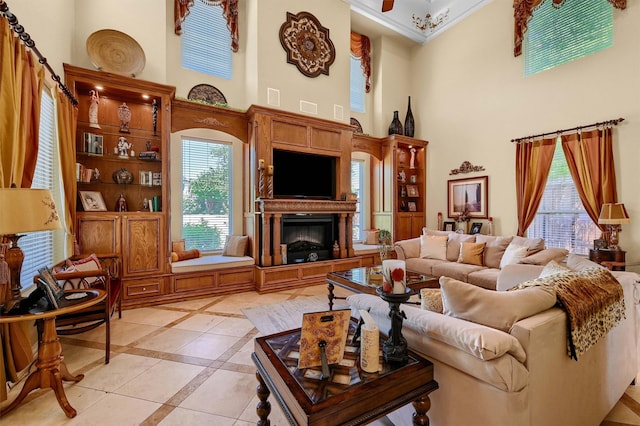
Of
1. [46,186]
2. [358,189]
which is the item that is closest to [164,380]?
[46,186]

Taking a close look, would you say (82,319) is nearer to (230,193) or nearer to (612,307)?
(230,193)

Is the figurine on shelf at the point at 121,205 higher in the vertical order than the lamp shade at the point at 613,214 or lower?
higher

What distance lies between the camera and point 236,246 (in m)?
4.80

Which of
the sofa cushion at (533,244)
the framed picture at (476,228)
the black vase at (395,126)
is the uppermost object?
the black vase at (395,126)

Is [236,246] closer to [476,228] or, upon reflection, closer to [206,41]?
[206,41]

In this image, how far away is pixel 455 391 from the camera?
124 cm

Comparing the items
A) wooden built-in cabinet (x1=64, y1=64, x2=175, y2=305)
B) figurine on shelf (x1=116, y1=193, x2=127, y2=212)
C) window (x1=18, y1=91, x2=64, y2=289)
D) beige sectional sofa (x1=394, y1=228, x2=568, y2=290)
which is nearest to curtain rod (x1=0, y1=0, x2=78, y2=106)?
window (x1=18, y1=91, x2=64, y2=289)

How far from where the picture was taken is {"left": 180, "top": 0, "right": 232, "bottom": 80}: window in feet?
15.5

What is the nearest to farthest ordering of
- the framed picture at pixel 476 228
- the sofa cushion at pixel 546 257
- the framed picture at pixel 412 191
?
the sofa cushion at pixel 546 257 < the framed picture at pixel 476 228 < the framed picture at pixel 412 191

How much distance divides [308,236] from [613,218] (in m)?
4.32

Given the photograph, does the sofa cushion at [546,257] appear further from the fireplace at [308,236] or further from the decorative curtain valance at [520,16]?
the decorative curtain valance at [520,16]

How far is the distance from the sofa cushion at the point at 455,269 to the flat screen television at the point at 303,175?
220cm

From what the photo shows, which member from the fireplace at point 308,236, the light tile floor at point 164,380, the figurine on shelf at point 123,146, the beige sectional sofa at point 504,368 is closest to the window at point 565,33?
the fireplace at point 308,236

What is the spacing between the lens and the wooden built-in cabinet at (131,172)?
3.61 meters
